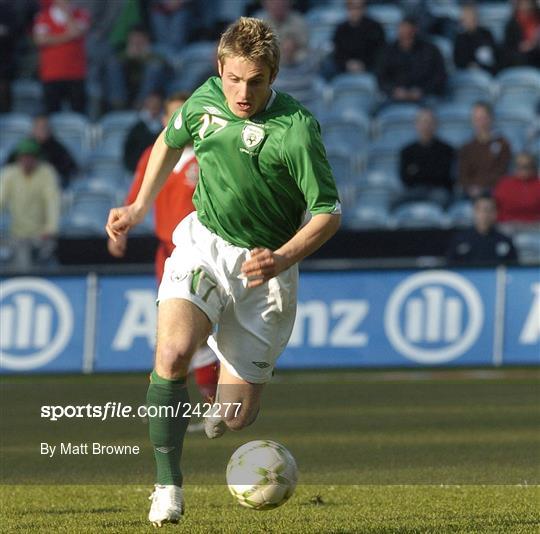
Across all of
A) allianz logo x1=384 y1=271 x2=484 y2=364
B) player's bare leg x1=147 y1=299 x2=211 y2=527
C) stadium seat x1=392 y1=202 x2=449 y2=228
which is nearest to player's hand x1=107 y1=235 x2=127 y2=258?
player's bare leg x1=147 y1=299 x2=211 y2=527

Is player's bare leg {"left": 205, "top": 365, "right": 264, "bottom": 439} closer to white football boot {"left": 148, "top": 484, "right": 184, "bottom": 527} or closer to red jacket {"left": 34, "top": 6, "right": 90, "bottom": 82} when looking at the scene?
white football boot {"left": 148, "top": 484, "right": 184, "bottom": 527}

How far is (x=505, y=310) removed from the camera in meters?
15.8

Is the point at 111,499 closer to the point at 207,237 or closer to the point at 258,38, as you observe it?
the point at 207,237

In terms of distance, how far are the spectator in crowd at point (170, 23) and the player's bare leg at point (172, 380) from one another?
1582 cm

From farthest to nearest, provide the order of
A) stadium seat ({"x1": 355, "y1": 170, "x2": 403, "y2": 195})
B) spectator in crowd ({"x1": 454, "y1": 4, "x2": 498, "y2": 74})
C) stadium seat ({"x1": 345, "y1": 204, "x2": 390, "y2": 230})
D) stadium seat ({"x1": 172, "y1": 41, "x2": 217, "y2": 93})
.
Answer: stadium seat ({"x1": 172, "y1": 41, "x2": 217, "y2": 93}) < spectator in crowd ({"x1": 454, "y1": 4, "x2": 498, "y2": 74}) < stadium seat ({"x1": 355, "y1": 170, "x2": 403, "y2": 195}) < stadium seat ({"x1": 345, "y1": 204, "x2": 390, "y2": 230})

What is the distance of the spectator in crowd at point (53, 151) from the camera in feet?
64.5

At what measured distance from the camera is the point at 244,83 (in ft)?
20.7

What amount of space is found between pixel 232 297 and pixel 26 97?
16685 mm

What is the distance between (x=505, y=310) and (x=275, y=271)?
399 inches

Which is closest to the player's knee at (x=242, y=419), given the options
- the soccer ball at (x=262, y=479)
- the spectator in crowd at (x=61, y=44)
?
the soccer ball at (x=262, y=479)

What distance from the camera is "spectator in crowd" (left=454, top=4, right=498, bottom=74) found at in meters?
19.7

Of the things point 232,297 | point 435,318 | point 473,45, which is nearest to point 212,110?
point 232,297

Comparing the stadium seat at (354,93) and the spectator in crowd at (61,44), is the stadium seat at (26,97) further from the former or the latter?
the stadium seat at (354,93)

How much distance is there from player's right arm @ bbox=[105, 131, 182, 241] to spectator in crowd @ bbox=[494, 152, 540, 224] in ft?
35.5
